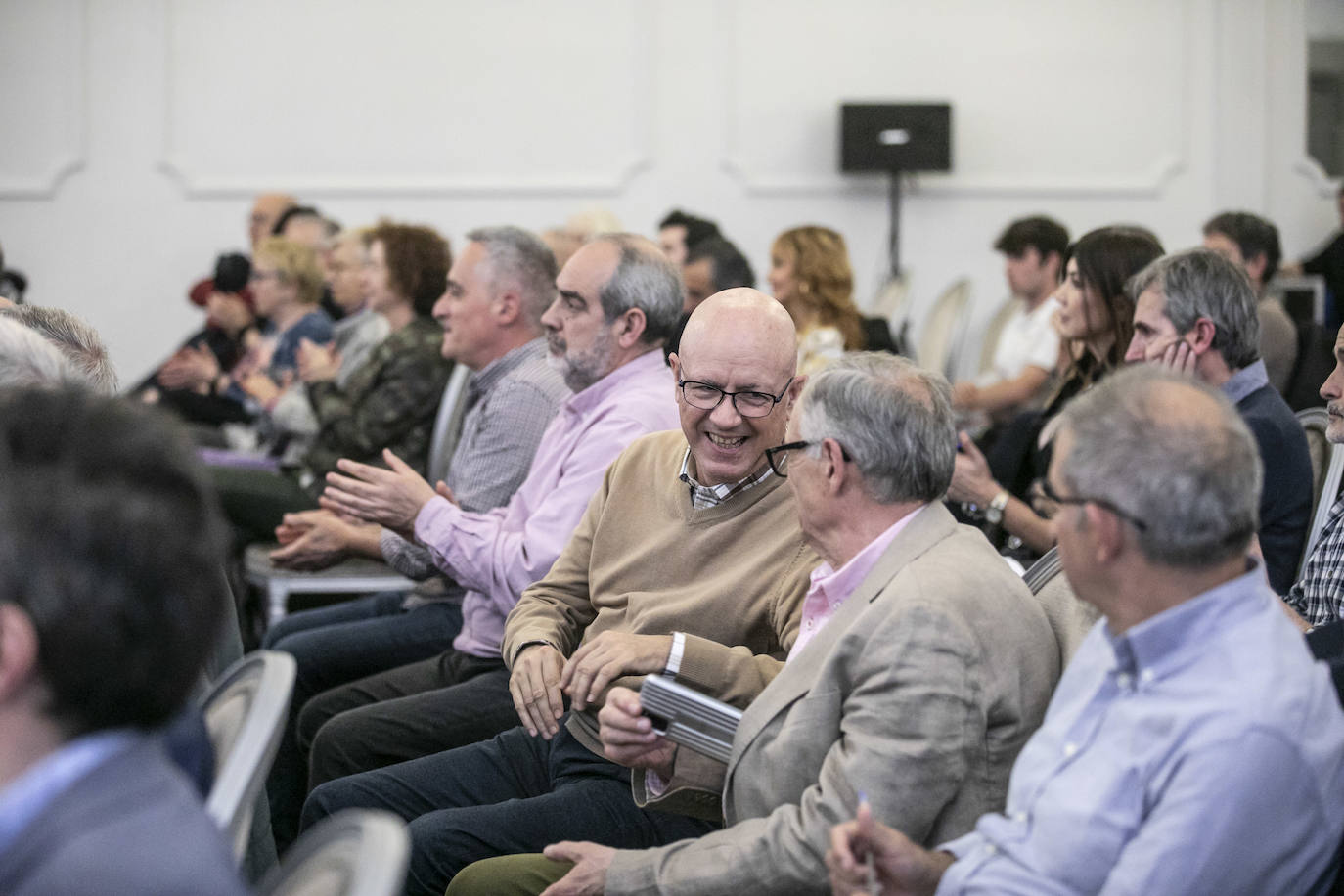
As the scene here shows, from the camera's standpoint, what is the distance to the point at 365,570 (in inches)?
135

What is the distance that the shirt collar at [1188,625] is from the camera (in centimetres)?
124

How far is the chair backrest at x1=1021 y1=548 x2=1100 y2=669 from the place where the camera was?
1548mm

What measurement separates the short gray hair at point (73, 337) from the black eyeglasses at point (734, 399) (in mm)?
857

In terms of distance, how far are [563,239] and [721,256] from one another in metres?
0.83

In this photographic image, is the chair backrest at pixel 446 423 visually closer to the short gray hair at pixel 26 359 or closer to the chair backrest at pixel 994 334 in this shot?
the short gray hair at pixel 26 359

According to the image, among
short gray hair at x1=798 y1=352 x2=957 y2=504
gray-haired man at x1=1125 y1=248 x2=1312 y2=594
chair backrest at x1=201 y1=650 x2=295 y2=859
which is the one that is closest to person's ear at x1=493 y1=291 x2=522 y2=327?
gray-haired man at x1=1125 y1=248 x2=1312 y2=594

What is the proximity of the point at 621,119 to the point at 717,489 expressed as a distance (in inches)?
220

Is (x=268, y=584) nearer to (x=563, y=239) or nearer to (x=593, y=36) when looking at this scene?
(x=563, y=239)

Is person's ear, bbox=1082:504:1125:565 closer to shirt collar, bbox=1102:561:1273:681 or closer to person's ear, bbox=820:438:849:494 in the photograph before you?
shirt collar, bbox=1102:561:1273:681

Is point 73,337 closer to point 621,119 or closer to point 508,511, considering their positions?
point 508,511

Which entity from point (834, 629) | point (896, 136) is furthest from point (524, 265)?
point (896, 136)

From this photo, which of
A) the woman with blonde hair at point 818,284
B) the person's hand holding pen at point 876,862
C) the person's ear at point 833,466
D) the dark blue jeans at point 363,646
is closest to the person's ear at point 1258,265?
the woman with blonde hair at point 818,284

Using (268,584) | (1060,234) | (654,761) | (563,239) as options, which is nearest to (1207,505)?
(654,761)

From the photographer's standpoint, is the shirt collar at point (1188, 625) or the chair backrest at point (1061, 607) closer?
the shirt collar at point (1188, 625)
